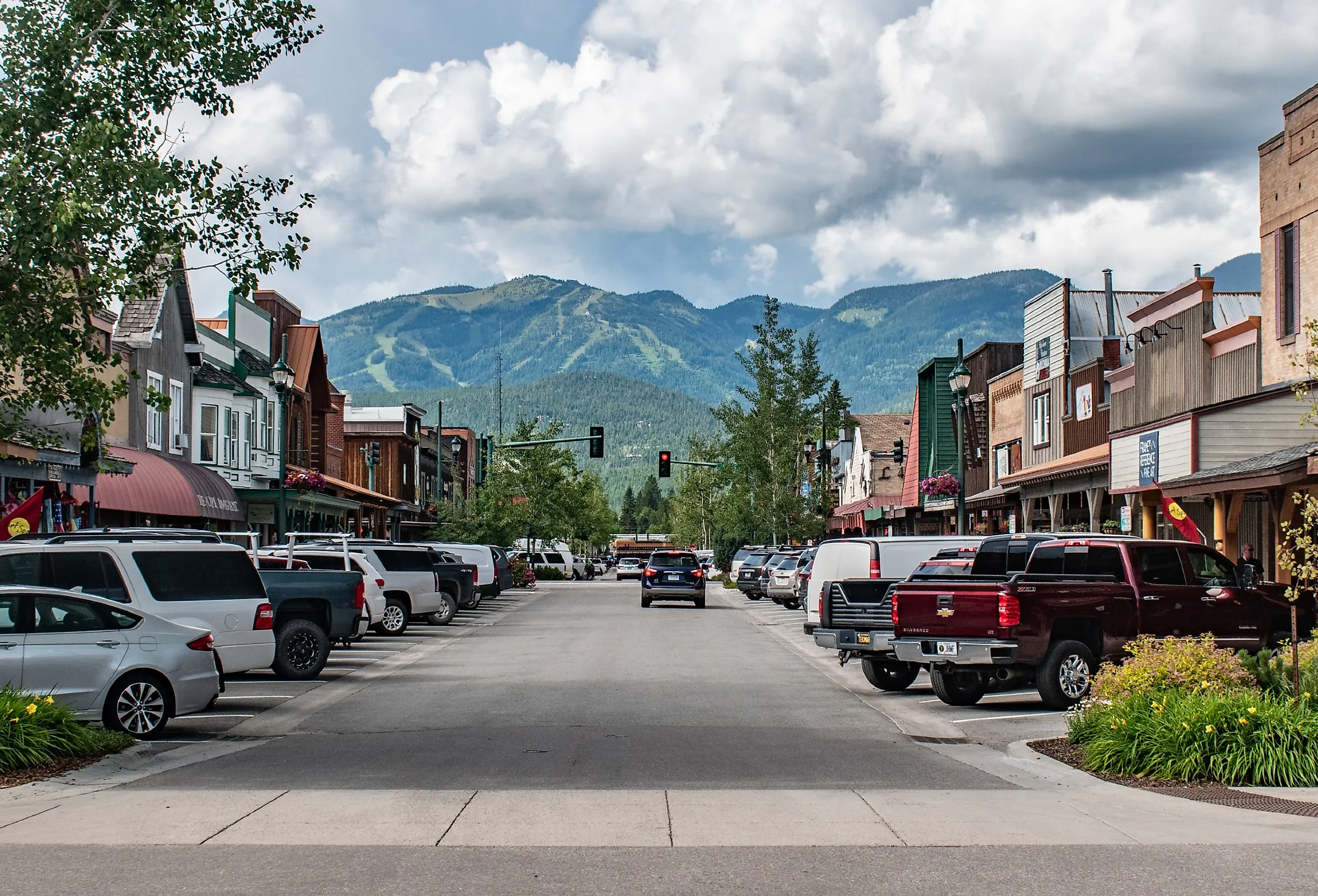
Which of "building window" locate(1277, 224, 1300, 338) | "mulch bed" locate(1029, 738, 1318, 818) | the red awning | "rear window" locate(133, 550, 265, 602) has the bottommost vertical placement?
"mulch bed" locate(1029, 738, 1318, 818)

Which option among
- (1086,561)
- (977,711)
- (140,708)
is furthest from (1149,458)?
(140,708)

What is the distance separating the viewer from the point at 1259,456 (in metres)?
25.4

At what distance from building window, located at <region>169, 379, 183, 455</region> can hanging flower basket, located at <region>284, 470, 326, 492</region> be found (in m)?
3.84

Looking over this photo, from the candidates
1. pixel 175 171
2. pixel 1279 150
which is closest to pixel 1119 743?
pixel 175 171

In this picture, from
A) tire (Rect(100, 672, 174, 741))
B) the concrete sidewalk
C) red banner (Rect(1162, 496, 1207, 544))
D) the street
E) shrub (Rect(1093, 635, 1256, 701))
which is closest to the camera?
the street

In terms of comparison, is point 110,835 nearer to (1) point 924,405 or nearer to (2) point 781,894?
(2) point 781,894

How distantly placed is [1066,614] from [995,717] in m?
1.43

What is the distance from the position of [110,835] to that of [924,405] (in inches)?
2201

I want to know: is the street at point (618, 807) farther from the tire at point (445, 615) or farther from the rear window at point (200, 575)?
the tire at point (445, 615)

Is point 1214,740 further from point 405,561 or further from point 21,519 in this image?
point 405,561

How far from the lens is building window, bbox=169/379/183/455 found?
39.6 meters

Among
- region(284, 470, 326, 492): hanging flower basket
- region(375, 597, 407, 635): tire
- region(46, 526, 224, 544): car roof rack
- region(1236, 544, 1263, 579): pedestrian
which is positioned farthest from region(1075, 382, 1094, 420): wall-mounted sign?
region(46, 526, 224, 544): car roof rack

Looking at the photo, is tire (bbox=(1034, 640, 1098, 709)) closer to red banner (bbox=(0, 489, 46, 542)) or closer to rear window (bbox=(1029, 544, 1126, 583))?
rear window (bbox=(1029, 544, 1126, 583))

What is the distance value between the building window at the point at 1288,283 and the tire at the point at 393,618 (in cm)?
1810
